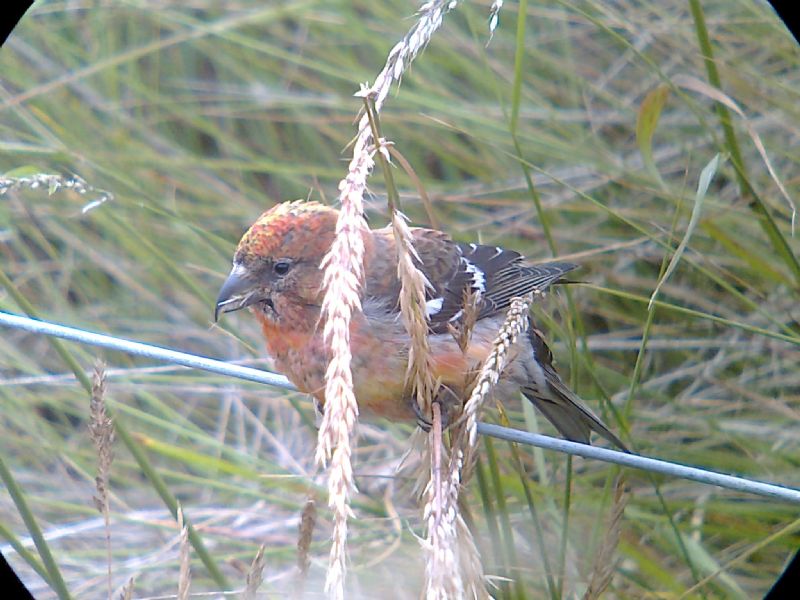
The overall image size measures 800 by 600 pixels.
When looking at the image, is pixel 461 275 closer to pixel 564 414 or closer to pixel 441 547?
pixel 564 414

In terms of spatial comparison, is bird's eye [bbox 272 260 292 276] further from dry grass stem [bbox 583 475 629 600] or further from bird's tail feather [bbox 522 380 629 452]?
dry grass stem [bbox 583 475 629 600]

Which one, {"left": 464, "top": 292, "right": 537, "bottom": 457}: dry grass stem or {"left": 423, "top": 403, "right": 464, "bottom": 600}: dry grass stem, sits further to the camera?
{"left": 464, "top": 292, "right": 537, "bottom": 457}: dry grass stem

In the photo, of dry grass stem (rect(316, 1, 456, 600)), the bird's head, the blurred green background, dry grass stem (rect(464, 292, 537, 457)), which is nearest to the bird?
the bird's head

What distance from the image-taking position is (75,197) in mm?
3686

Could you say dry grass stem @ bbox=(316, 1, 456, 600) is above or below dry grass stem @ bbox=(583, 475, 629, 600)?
above

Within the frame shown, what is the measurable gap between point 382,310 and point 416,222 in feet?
4.72

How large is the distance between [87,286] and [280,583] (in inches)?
73.4

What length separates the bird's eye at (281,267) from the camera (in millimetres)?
2357

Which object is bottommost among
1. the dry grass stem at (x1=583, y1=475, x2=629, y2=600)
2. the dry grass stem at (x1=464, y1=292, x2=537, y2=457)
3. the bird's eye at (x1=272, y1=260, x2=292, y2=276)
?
the dry grass stem at (x1=583, y1=475, x2=629, y2=600)

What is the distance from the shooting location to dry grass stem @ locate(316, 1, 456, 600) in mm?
1196

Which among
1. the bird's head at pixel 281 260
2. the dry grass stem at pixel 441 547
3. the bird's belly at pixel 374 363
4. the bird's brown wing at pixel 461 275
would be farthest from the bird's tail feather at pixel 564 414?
the dry grass stem at pixel 441 547

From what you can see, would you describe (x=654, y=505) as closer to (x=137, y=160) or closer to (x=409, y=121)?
(x=409, y=121)

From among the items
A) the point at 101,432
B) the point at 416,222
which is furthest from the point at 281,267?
the point at 416,222

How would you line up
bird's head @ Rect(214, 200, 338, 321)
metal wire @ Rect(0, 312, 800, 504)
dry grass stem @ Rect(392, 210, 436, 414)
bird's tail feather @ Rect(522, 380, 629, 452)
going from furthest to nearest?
bird's tail feather @ Rect(522, 380, 629, 452) < bird's head @ Rect(214, 200, 338, 321) < metal wire @ Rect(0, 312, 800, 504) < dry grass stem @ Rect(392, 210, 436, 414)
